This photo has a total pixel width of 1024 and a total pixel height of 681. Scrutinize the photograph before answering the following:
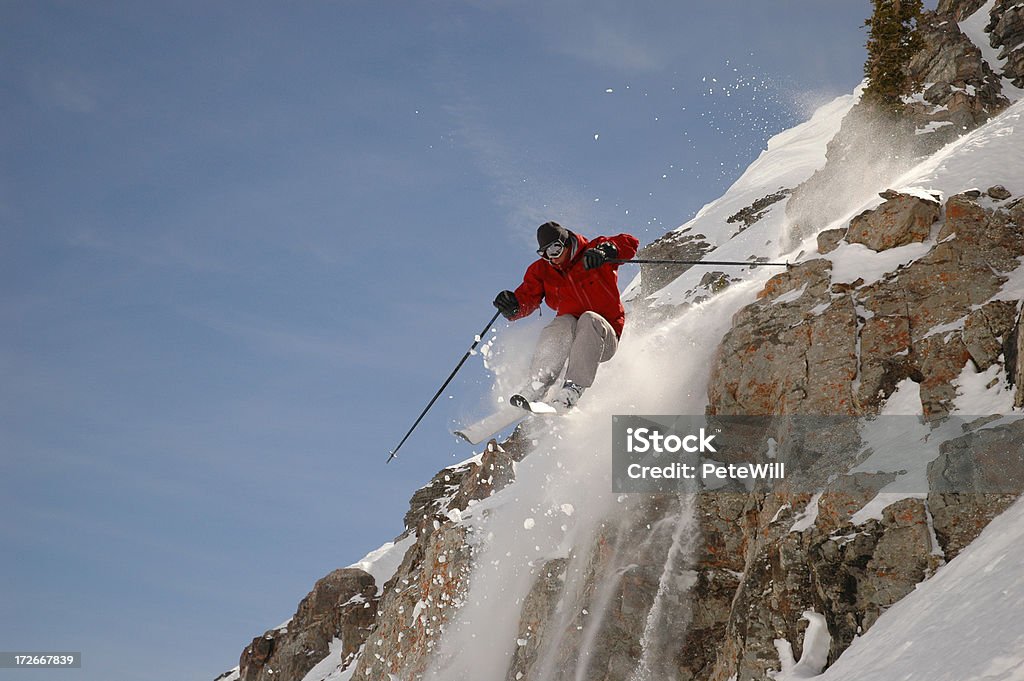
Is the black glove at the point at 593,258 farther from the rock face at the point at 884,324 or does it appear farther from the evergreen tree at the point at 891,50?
the evergreen tree at the point at 891,50

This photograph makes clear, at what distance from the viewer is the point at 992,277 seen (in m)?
9.76

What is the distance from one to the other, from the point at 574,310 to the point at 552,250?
85 cm

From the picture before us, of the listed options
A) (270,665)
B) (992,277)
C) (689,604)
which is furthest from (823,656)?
(270,665)

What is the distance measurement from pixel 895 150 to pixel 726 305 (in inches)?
522

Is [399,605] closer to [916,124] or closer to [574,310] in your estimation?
[574,310]

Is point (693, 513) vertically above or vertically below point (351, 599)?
below

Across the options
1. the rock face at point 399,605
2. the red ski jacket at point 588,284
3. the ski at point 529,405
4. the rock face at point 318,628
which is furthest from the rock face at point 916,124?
the rock face at point 318,628

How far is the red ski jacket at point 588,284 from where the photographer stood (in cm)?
1071

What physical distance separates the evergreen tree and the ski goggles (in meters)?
20.7

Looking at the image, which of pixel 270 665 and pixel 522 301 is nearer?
pixel 522 301

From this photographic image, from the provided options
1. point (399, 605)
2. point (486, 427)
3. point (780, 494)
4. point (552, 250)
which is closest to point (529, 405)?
point (486, 427)

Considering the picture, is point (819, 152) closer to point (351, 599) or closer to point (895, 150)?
point (895, 150)

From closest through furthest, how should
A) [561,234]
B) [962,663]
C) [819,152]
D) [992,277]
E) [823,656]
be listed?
[962,663] → [823,656] → [992,277] → [561,234] → [819,152]

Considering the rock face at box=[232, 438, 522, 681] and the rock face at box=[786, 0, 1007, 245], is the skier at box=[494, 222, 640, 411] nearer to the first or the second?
the rock face at box=[232, 438, 522, 681]
